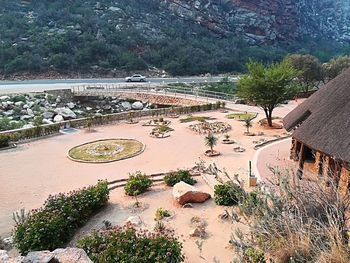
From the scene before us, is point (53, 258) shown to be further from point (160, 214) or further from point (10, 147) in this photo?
point (10, 147)

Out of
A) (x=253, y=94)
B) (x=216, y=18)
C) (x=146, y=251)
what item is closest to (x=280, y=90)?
(x=253, y=94)

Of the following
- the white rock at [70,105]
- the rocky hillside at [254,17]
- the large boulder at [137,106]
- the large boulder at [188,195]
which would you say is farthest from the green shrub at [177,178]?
the rocky hillside at [254,17]

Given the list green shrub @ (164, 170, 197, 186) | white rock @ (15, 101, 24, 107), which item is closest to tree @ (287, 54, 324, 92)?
white rock @ (15, 101, 24, 107)

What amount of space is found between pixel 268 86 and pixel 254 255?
21.0 metres

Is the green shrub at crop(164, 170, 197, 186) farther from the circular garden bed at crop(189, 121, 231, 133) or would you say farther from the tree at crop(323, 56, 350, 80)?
the tree at crop(323, 56, 350, 80)

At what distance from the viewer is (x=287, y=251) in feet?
29.0

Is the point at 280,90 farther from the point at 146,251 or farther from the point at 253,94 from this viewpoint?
the point at 146,251

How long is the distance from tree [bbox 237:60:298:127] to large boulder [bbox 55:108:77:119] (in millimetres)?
18091

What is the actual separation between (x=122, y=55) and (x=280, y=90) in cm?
3555

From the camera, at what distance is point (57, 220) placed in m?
12.8

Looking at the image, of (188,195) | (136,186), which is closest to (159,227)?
(188,195)

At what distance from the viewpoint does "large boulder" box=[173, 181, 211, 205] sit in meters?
15.5

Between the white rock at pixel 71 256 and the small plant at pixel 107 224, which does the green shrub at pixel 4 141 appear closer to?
the small plant at pixel 107 224

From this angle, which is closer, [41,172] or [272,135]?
[41,172]
